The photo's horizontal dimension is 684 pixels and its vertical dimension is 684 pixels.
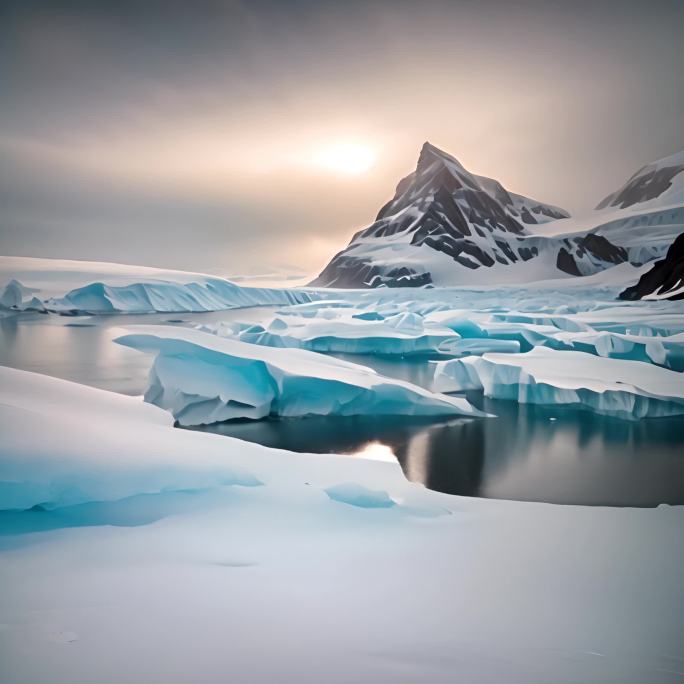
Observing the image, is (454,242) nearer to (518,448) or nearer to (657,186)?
(657,186)

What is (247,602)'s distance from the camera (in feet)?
5.03

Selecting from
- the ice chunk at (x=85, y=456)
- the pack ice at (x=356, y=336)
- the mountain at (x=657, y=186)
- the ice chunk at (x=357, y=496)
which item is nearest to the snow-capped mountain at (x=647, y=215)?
the mountain at (x=657, y=186)

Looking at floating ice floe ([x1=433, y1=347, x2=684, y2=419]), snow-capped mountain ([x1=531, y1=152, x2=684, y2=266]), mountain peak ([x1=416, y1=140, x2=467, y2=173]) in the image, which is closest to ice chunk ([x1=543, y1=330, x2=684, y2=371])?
floating ice floe ([x1=433, y1=347, x2=684, y2=419])

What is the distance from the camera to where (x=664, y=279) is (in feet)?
80.5

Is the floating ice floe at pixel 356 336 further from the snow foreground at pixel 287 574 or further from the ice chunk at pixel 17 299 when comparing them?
the ice chunk at pixel 17 299

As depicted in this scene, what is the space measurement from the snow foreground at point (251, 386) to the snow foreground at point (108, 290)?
18035mm

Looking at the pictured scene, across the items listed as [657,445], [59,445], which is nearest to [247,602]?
[59,445]

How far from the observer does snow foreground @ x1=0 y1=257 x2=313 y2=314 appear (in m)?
22.0

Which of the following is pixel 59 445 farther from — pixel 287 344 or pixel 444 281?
pixel 444 281

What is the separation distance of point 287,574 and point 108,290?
23.7m

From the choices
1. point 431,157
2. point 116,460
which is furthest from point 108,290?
point 431,157

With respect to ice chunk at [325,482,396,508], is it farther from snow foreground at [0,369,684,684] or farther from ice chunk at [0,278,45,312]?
ice chunk at [0,278,45,312]

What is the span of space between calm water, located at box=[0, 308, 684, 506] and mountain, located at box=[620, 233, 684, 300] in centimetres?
1889

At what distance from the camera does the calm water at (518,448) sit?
4176mm
